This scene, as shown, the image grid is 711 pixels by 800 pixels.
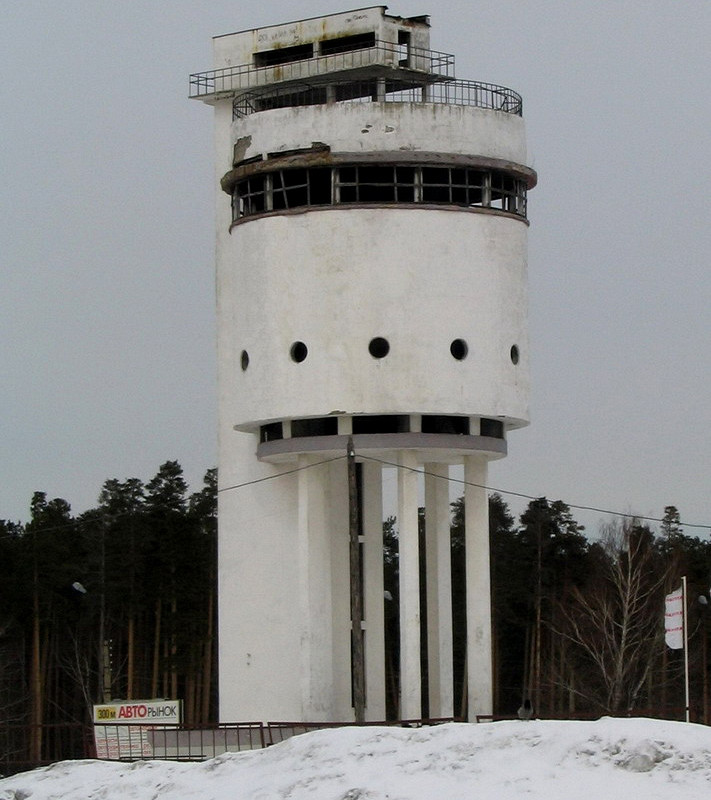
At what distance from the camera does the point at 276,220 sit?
1924 inches

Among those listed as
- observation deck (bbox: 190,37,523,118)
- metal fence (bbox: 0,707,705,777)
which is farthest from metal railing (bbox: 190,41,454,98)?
metal fence (bbox: 0,707,705,777)

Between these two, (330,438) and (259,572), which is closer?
(330,438)

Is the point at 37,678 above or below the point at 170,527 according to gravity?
below

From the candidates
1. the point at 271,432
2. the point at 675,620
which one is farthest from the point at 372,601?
the point at 675,620

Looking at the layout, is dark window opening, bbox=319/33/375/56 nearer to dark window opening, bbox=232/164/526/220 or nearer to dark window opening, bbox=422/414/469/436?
dark window opening, bbox=232/164/526/220

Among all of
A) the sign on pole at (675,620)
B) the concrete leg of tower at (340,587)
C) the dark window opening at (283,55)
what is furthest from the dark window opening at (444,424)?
the dark window opening at (283,55)

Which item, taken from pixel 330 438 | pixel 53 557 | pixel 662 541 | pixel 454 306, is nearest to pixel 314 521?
pixel 330 438

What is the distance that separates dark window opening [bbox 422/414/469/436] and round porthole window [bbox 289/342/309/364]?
9.36 feet

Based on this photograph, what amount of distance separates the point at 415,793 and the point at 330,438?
57.0 ft

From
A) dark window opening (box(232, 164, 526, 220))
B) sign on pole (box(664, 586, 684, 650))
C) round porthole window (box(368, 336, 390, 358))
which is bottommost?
sign on pole (box(664, 586, 684, 650))

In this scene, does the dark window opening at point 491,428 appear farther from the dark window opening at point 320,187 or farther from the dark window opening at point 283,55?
the dark window opening at point 283,55

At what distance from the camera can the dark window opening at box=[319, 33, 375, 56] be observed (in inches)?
2004

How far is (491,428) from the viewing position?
1948 inches

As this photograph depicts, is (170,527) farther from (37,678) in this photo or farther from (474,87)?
(474,87)
